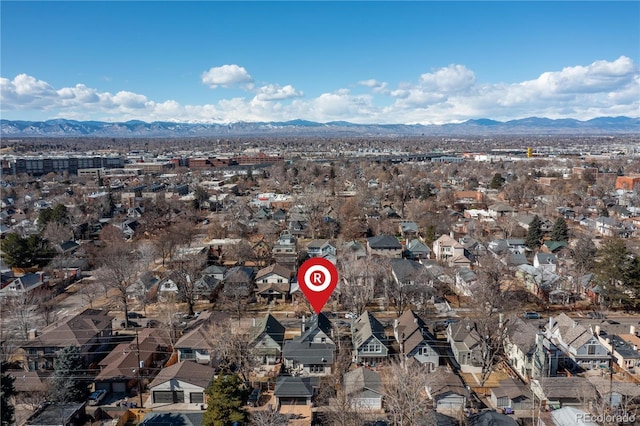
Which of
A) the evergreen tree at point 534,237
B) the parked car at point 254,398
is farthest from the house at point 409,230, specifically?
the parked car at point 254,398

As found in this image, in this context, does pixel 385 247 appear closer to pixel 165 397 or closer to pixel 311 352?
pixel 311 352

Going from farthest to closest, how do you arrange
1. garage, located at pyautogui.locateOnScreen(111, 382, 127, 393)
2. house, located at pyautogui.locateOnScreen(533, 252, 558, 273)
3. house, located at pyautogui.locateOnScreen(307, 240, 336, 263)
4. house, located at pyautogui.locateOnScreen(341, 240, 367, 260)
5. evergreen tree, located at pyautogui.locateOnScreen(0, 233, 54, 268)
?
house, located at pyautogui.locateOnScreen(307, 240, 336, 263) → house, located at pyautogui.locateOnScreen(341, 240, 367, 260) → evergreen tree, located at pyautogui.locateOnScreen(0, 233, 54, 268) → house, located at pyautogui.locateOnScreen(533, 252, 558, 273) → garage, located at pyautogui.locateOnScreen(111, 382, 127, 393)

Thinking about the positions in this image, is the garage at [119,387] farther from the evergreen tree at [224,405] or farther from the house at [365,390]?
the house at [365,390]

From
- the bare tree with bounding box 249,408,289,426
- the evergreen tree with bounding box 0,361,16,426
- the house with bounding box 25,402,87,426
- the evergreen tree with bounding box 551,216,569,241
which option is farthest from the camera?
the evergreen tree with bounding box 551,216,569,241

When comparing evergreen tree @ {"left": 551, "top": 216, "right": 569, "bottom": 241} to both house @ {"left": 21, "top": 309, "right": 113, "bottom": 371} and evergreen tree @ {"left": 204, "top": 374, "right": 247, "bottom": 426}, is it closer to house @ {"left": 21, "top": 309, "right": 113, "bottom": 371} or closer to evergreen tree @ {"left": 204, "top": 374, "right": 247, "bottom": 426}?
evergreen tree @ {"left": 204, "top": 374, "right": 247, "bottom": 426}

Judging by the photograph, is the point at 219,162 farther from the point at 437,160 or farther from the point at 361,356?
the point at 361,356

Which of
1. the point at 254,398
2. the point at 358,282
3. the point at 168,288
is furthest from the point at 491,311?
the point at 168,288

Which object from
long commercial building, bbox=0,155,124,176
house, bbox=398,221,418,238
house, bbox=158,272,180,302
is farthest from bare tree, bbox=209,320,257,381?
long commercial building, bbox=0,155,124,176
